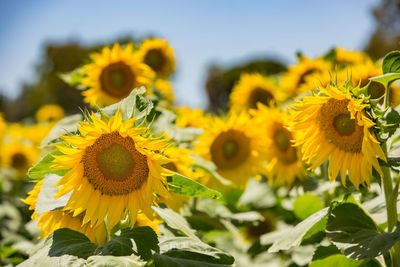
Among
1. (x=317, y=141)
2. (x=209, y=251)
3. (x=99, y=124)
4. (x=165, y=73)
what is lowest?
(x=209, y=251)

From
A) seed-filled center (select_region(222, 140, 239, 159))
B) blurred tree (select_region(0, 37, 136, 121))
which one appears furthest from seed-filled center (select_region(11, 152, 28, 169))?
blurred tree (select_region(0, 37, 136, 121))

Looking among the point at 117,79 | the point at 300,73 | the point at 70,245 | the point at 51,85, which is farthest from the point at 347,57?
the point at 51,85

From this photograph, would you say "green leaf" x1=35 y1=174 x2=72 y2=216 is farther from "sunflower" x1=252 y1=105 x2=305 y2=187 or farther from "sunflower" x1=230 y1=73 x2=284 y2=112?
"sunflower" x1=230 y1=73 x2=284 y2=112

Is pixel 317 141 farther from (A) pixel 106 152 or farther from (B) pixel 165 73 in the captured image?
(B) pixel 165 73

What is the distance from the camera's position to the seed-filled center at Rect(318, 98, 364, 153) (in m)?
1.85

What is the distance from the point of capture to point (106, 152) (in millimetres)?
1695

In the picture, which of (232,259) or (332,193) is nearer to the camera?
(232,259)

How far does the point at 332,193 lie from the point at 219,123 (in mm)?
992

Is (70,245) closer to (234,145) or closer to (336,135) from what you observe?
(336,135)

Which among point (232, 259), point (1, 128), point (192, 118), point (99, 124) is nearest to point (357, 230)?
point (232, 259)

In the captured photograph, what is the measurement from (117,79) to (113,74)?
47 millimetres

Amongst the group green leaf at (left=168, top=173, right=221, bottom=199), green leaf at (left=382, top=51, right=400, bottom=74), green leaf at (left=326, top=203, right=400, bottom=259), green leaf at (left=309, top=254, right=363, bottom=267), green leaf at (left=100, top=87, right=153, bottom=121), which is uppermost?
green leaf at (left=100, top=87, right=153, bottom=121)

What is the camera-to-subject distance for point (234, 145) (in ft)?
11.1

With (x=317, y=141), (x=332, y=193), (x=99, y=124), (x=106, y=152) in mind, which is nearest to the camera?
(x=99, y=124)
